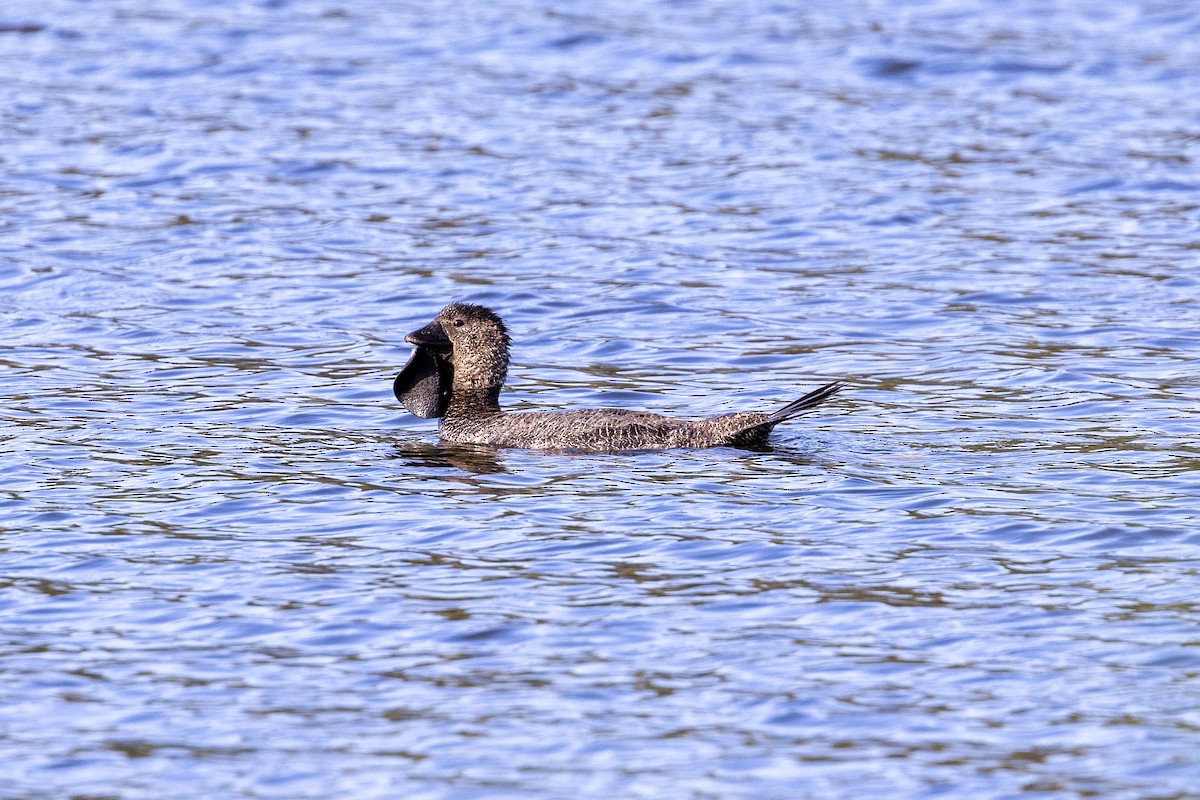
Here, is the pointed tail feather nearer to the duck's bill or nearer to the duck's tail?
the duck's tail

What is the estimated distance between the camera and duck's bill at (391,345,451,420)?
1264 cm

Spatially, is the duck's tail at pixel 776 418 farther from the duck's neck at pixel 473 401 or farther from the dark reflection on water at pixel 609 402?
the duck's neck at pixel 473 401

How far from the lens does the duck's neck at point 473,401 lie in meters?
12.6

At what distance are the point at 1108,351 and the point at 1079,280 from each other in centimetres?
230

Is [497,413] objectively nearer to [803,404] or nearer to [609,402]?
[609,402]

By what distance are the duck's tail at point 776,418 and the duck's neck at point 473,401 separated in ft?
6.57

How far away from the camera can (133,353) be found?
562 inches

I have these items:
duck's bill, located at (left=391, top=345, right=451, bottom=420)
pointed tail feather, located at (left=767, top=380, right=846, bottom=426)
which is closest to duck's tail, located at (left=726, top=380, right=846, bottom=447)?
pointed tail feather, located at (left=767, top=380, right=846, bottom=426)

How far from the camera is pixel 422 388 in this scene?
12.7 m

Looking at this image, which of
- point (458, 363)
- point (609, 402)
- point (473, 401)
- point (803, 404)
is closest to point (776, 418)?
point (803, 404)

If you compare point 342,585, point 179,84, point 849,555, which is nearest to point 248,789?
point 342,585

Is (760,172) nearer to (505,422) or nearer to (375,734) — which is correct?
(505,422)

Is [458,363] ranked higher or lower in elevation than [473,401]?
higher

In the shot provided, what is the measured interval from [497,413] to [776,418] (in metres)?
2.11
